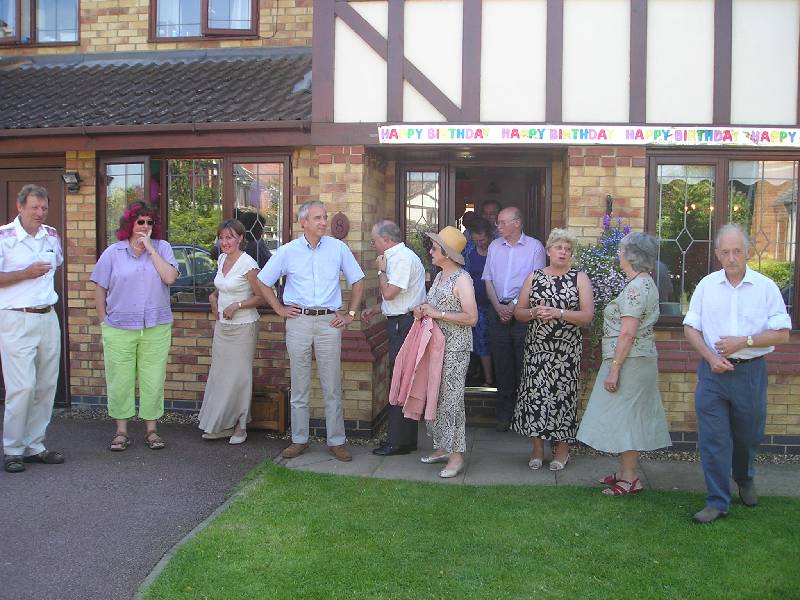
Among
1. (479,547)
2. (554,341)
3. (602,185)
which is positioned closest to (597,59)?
(602,185)

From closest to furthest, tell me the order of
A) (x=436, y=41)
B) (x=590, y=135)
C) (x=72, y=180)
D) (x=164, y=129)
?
(x=590, y=135) → (x=436, y=41) → (x=164, y=129) → (x=72, y=180)

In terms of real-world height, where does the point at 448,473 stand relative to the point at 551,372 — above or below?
below

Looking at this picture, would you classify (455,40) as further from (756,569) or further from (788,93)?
(756,569)

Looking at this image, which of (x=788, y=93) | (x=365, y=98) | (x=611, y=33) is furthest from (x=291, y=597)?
(x=788, y=93)

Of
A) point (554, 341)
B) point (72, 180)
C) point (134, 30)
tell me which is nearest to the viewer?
point (554, 341)

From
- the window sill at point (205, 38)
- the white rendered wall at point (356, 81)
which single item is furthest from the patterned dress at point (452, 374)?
the window sill at point (205, 38)

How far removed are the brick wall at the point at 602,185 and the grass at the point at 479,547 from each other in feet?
7.56

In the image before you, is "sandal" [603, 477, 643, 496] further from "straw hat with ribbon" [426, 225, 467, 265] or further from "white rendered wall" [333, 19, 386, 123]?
"white rendered wall" [333, 19, 386, 123]

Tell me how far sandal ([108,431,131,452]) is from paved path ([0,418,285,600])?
5 centimetres

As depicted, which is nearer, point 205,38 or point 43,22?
point 205,38

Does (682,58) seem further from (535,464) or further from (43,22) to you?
(43,22)

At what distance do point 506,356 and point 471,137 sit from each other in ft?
6.30

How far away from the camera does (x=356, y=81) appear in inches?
268

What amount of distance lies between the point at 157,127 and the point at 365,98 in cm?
182
